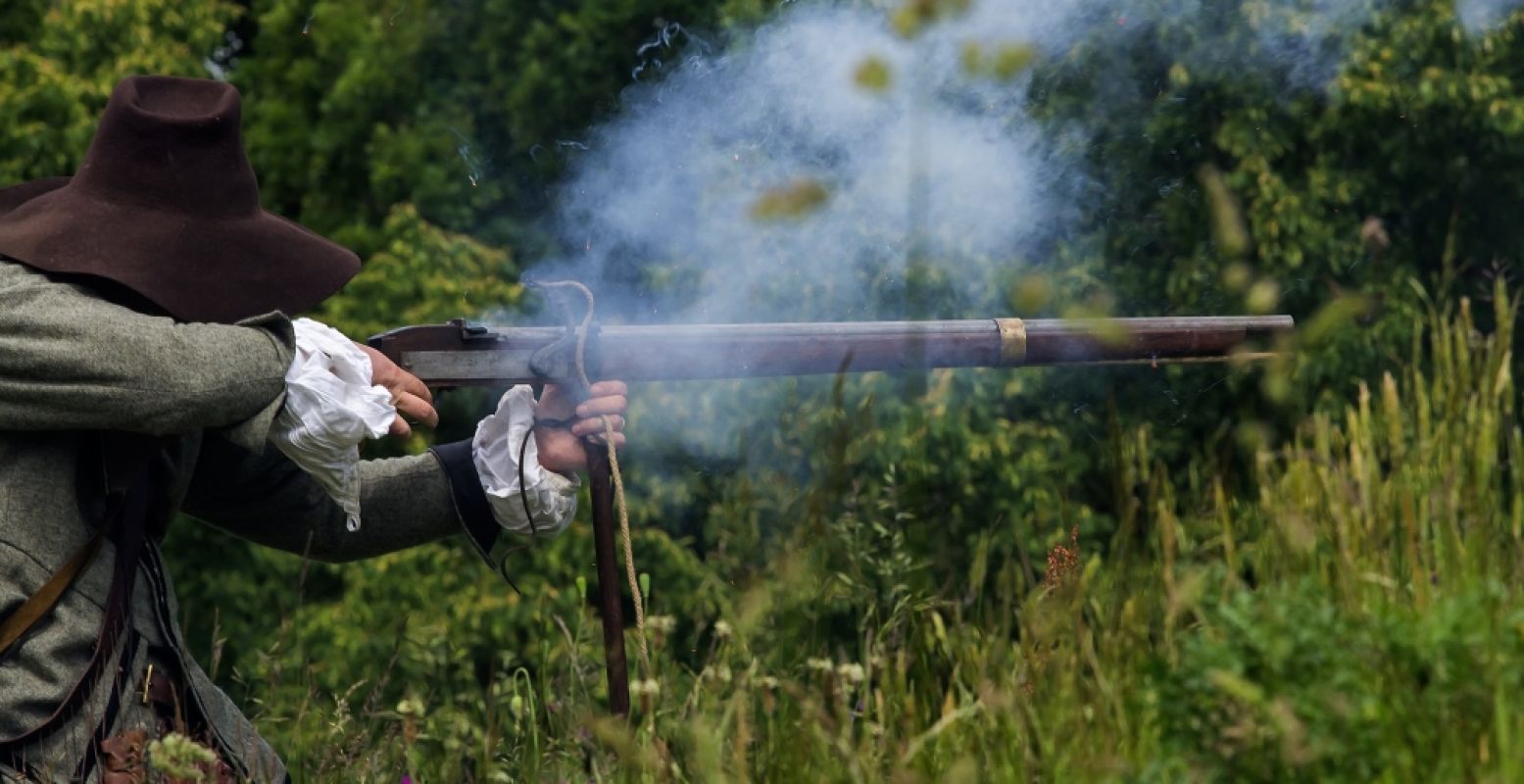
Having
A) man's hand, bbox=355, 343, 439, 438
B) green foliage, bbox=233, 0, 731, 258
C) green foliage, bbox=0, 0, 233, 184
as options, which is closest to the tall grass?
man's hand, bbox=355, 343, 439, 438

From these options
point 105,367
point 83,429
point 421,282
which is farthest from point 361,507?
point 421,282

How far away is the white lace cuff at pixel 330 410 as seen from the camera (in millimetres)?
3316

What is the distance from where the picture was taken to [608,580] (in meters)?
3.62

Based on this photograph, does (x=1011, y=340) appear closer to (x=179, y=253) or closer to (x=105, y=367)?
(x=179, y=253)

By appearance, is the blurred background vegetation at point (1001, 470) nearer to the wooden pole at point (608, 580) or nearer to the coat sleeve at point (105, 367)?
the wooden pole at point (608, 580)

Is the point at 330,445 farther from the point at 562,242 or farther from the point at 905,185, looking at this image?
the point at 562,242

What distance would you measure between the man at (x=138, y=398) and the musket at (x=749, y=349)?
0.16 m

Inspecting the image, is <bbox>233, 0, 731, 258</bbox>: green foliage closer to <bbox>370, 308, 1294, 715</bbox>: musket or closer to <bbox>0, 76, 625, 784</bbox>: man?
<bbox>370, 308, 1294, 715</bbox>: musket

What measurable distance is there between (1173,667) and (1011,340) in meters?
1.63

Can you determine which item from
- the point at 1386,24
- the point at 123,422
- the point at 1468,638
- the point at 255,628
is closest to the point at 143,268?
the point at 123,422

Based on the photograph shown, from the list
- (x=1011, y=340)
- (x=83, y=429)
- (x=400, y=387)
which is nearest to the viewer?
(x=83, y=429)

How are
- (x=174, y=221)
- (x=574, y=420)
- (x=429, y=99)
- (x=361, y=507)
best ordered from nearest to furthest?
(x=174, y=221)
(x=574, y=420)
(x=361, y=507)
(x=429, y=99)

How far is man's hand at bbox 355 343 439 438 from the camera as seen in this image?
11.6 feet

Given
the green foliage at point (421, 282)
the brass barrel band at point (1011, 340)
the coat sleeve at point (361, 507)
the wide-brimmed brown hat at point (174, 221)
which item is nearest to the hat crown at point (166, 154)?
the wide-brimmed brown hat at point (174, 221)
